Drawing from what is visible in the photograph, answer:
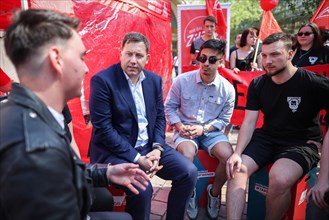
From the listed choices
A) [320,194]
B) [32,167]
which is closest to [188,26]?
[320,194]

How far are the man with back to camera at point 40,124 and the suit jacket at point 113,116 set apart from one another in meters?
1.08

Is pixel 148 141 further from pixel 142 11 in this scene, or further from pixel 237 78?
pixel 142 11

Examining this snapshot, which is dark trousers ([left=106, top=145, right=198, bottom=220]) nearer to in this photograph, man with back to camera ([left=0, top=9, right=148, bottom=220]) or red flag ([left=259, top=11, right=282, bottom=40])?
man with back to camera ([left=0, top=9, right=148, bottom=220])

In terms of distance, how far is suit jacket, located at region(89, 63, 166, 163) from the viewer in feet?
7.34

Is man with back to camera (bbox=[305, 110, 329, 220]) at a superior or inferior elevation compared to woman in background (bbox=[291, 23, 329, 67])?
inferior

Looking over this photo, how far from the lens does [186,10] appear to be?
17.7 ft

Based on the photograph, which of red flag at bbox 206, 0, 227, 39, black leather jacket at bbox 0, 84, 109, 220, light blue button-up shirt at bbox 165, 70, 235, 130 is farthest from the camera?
red flag at bbox 206, 0, 227, 39

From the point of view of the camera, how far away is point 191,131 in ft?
9.11

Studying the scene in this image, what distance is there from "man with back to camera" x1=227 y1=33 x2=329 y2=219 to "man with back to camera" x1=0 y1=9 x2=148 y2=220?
1.56 m

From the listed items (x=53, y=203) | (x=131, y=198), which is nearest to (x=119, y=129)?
(x=131, y=198)

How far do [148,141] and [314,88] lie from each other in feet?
4.90

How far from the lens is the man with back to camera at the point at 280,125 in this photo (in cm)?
228

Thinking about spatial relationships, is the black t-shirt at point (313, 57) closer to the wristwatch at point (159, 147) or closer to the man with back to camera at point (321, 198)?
the man with back to camera at point (321, 198)

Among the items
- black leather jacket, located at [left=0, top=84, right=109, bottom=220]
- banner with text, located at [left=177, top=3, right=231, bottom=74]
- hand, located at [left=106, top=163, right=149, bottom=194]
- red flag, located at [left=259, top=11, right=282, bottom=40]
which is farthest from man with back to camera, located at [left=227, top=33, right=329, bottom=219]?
banner with text, located at [left=177, top=3, right=231, bottom=74]
